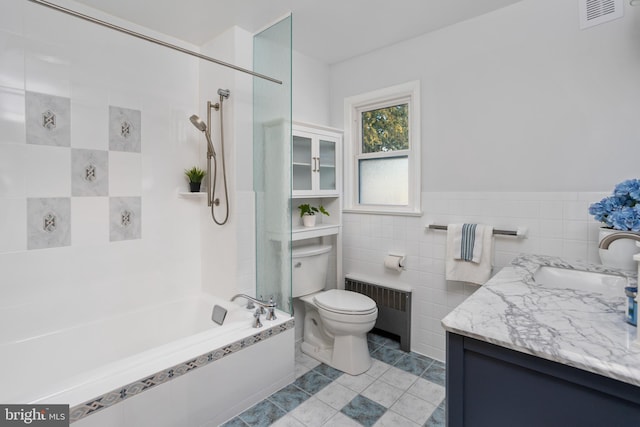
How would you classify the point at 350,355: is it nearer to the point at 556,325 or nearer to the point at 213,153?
the point at 556,325

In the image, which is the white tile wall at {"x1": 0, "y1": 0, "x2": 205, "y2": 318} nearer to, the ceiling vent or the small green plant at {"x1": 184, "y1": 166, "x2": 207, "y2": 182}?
the small green plant at {"x1": 184, "y1": 166, "x2": 207, "y2": 182}

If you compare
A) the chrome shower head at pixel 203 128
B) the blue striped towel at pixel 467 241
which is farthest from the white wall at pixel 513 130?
the chrome shower head at pixel 203 128

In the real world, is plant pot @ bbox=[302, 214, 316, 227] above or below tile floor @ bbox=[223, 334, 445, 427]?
above

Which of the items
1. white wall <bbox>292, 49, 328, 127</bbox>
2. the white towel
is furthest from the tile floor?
white wall <bbox>292, 49, 328, 127</bbox>

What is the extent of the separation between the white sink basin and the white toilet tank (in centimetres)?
146

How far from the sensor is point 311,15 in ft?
6.93

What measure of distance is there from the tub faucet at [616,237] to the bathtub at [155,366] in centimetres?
171

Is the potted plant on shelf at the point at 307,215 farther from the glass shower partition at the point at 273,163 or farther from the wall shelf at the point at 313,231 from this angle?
the glass shower partition at the point at 273,163

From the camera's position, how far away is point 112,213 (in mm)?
2070

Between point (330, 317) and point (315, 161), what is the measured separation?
1.21m

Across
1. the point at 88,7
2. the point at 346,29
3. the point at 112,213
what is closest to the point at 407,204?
the point at 346,29

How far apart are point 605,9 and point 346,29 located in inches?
57.1

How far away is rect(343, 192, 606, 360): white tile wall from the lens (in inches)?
Answer: 72.4

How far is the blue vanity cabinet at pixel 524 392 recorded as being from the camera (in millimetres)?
775
